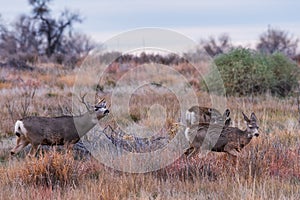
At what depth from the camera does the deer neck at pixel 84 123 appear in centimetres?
758

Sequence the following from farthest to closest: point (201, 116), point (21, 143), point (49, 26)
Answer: point (49, 26) < point (201, 116) < point (21, 143)

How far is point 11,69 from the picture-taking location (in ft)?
73.5

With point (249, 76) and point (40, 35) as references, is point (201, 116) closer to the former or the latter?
point (249, 76)

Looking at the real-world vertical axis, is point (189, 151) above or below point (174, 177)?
above

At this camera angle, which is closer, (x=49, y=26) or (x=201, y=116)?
(x=201, y=116)

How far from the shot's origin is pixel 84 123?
7.70 m

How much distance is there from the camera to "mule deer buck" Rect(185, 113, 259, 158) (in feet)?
22.5

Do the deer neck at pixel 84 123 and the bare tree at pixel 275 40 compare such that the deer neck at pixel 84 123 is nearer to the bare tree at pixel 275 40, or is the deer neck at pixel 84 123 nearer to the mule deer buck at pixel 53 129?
the mule deer buck at pixel 53 129

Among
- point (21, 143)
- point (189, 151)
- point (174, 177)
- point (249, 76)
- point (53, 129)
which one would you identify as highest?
point (249, 76)

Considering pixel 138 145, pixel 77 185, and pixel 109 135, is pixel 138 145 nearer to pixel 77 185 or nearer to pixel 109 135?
pixel 109 135

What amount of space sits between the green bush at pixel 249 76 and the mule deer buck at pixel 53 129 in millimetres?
8090

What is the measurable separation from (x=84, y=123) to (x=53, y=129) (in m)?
0.56

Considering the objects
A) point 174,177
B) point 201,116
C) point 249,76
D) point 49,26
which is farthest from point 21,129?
point 49,26

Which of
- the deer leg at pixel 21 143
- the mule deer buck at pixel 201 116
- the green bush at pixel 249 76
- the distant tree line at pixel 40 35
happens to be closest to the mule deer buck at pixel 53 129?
the deer leg at pixel 21 143
